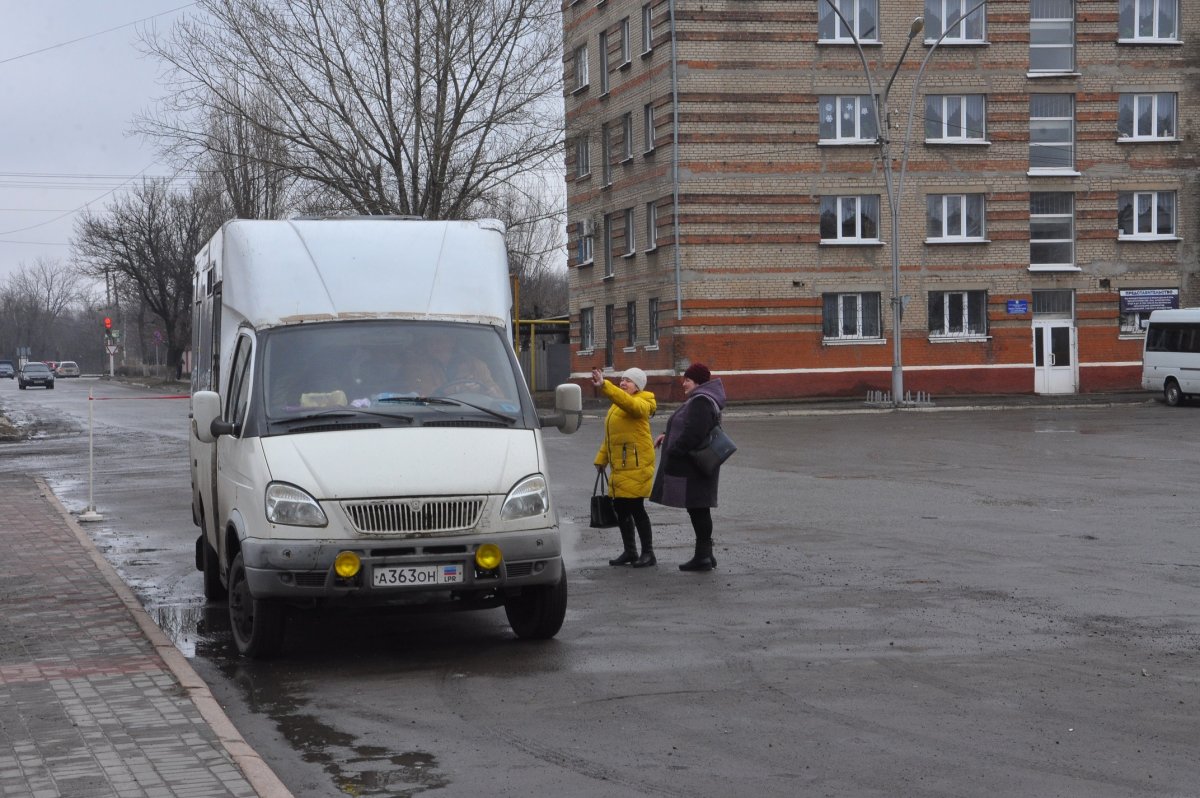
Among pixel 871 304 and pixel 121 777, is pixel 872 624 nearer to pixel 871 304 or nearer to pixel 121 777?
pixel 121 777

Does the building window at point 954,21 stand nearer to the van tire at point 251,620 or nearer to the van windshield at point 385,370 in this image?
the van windshield at point 385,370

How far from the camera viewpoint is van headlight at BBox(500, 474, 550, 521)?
789cm

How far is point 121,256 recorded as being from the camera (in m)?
85.2

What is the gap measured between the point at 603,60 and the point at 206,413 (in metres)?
39.5

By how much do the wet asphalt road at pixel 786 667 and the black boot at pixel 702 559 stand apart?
27 centimetres

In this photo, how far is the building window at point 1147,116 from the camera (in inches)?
1698

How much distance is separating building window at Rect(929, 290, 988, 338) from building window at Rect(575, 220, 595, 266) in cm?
1152

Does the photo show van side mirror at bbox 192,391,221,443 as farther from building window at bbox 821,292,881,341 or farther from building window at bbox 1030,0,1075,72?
building window at bbox 1030,0,1075,72

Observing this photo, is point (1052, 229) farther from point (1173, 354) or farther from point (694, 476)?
point (694, 476)

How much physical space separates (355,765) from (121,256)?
277 ft

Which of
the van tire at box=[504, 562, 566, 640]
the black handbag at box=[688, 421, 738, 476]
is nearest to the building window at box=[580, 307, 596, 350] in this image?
the black handbag at box=[688, 421, 738, 476]

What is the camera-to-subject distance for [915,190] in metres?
42.1

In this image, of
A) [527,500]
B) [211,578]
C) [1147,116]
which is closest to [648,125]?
[1147,116]

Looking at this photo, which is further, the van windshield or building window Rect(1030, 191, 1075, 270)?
building window Rect(1030, 191, 1075, 270)
